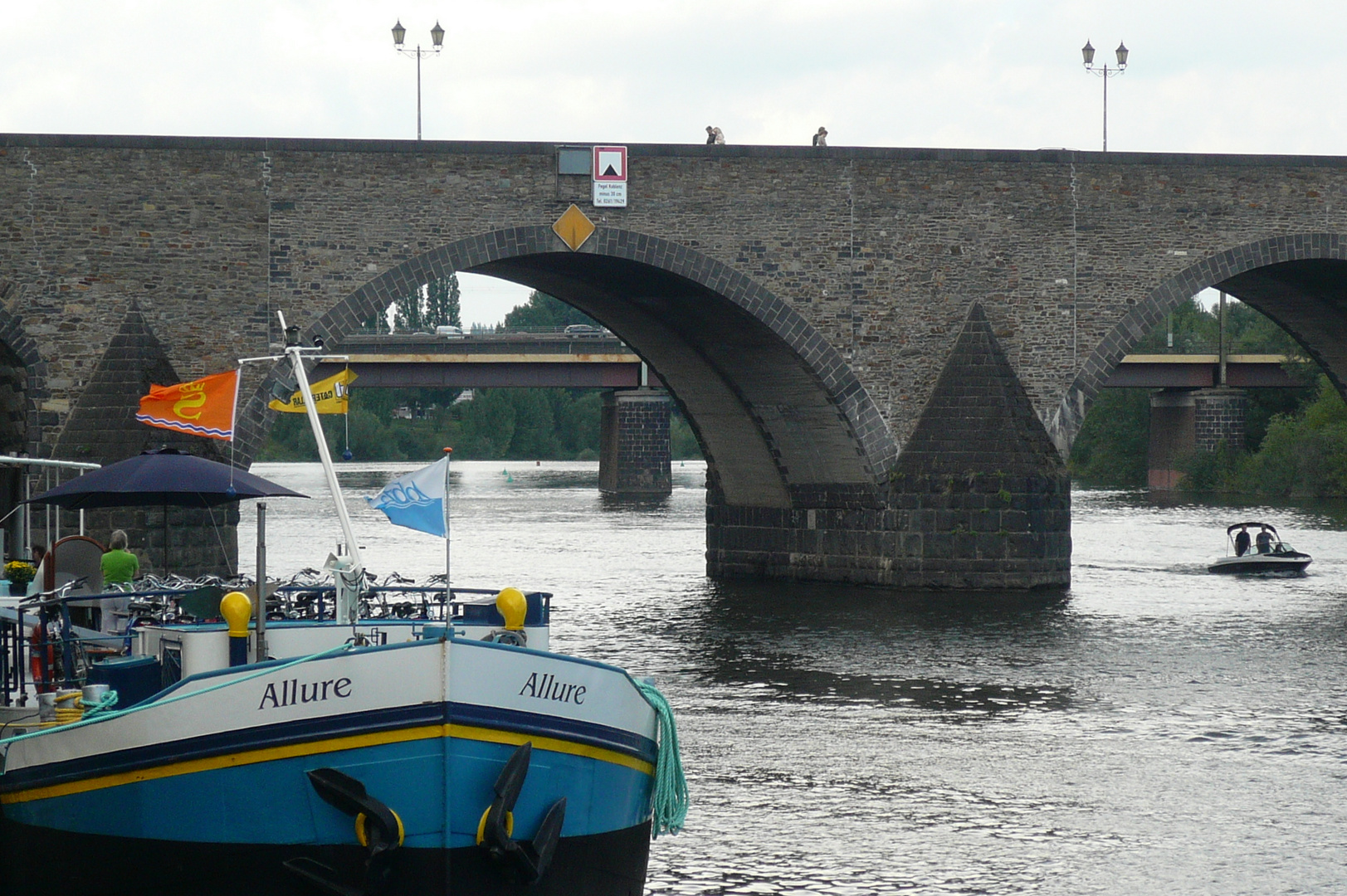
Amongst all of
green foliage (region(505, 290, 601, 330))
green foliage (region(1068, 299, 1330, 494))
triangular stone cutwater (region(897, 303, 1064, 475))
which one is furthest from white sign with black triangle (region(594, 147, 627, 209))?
green foliage (region(505, 290, 601, 330))

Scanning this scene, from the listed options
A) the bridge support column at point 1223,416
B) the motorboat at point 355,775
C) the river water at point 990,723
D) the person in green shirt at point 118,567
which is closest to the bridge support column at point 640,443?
the bridge support column at point 1223,416

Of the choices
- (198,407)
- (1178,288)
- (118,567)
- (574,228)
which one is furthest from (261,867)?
(1178,288)

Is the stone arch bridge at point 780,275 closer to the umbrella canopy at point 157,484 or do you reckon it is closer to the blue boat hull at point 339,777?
the umbrella canopy at point 157,484

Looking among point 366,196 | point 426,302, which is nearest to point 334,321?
point 366,196

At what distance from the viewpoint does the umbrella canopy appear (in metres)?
13.4

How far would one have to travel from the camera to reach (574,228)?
24969 mm

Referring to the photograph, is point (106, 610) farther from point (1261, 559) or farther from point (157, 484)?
point (1261, 559)

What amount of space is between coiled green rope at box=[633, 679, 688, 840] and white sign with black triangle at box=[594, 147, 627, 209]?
15423mm

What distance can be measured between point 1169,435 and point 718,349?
4277 centimetres

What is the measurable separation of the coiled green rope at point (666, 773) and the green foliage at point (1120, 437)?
63.1 meters

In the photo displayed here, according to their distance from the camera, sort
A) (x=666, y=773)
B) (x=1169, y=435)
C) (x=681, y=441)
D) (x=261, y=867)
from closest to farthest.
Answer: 1. (x=261, y=867)
2. (x=666, y=773)
3. (x=1169, y=435)
4. (x=681, y=441)

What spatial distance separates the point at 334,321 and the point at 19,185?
449 centimetres

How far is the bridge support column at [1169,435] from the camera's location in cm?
6588

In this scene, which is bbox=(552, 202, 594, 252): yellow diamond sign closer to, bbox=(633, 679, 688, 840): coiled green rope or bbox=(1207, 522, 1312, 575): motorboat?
bbox=(1207, 522, 1312, 575): motorboat
